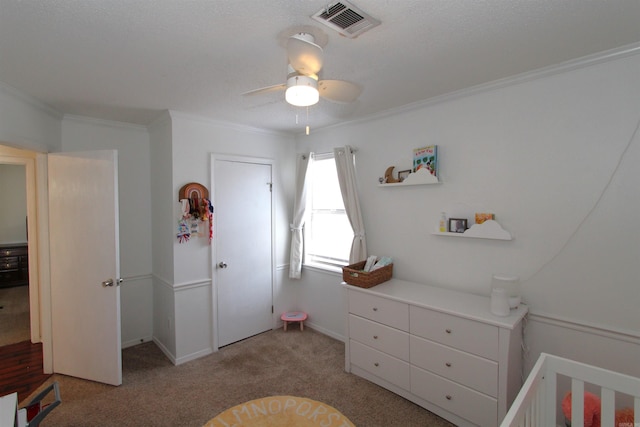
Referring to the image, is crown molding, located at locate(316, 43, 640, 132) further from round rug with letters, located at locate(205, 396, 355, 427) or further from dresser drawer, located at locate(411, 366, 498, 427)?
round rug with letters, located at locate(205, 396, 355, 427)

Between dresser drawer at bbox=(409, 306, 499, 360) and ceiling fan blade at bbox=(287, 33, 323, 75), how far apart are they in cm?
185

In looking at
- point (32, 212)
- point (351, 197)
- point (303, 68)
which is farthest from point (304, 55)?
point (32, 212)

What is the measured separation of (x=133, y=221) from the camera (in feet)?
11.1

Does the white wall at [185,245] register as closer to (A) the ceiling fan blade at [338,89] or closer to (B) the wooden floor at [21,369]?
(B) the wooden floor at [21,369]

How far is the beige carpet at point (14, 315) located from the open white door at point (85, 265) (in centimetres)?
127

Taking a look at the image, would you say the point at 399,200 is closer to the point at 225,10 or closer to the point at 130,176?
the point at 225,10

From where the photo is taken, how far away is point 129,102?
262cm

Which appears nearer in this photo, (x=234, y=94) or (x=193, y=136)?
(x=234, y=94)

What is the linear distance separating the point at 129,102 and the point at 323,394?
301cm

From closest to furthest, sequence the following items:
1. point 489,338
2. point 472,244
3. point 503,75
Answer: point 489,338, point 503,75, point 472,244

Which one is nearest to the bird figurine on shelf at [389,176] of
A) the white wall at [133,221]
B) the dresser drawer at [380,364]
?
the dresser drawer at [380,364]

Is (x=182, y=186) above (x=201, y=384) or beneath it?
above

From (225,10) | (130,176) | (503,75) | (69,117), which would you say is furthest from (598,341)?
(69,117)

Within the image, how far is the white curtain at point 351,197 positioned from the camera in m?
3.18
